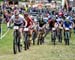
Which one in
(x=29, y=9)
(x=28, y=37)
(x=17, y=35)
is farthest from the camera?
(x=29, y=9)

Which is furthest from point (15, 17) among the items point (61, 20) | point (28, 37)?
point (61, 20)

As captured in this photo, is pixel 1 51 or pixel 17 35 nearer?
pixel 17 35

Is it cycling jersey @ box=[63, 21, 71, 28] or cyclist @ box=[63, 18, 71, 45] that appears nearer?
cyclist @ box=[63, 18, 71, 45]

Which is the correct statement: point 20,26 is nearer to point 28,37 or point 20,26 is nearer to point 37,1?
point 28,37

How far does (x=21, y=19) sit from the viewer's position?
23219 mm

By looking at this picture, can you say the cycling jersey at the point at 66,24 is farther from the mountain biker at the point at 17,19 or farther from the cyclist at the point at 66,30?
the mountain biker at the point at 17,19

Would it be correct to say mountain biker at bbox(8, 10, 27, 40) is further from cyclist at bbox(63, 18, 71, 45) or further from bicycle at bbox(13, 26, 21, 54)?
cyclist at bbox(63, 18, 71, 45)

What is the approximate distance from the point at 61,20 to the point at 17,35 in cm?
1059

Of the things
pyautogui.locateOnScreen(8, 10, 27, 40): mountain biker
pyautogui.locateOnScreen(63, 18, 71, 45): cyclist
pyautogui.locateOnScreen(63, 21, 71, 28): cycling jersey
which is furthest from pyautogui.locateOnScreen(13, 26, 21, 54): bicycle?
pyautogui.locateOnScreen(63, 21, 71, 28): cycling jersey

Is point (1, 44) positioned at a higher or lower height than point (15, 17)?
lower

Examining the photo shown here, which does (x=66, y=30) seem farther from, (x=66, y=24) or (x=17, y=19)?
(x=17, y=19)

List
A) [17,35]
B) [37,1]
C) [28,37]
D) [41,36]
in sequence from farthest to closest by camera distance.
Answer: [37,1]
[41,36]
[28,37]
[17,35]

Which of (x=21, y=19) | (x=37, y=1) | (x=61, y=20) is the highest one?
(x=21, y=19)

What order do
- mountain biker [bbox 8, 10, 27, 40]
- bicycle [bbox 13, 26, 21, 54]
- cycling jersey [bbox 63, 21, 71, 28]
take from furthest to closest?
cycling jersey [bbox 63, 21, 71, 28] → mountain biker [bbox 8, 10, 27, 40] → bicycle [bbox 13, 26, 21, 54]
